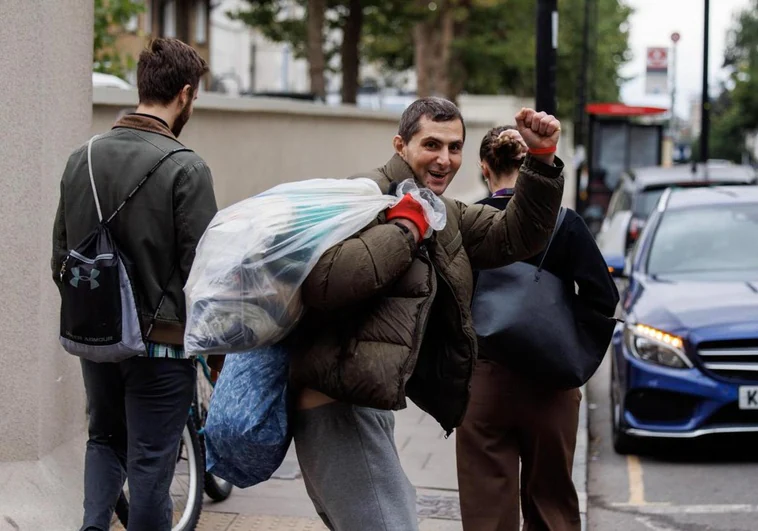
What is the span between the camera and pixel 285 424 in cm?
329

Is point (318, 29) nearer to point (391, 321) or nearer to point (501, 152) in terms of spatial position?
point (501, 152)

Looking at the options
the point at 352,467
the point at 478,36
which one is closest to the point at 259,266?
the point at 352,467

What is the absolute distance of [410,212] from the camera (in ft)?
10.4

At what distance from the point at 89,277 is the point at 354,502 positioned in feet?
3.95

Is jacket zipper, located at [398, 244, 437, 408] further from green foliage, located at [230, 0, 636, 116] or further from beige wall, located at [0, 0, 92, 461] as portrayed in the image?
green foliage, located at [230, 0, 636, 116]

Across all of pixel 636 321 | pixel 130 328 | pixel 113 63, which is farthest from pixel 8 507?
pixel 113 63

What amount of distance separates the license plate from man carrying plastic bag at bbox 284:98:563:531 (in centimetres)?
361

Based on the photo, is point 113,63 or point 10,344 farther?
point 113,63

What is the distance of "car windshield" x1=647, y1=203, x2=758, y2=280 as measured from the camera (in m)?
8.12

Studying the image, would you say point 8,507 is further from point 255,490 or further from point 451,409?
point 451,409

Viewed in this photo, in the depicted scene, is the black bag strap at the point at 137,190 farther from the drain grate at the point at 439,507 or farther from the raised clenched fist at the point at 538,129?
the drain grate at the point at 439,507

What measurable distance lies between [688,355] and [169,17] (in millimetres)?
33951

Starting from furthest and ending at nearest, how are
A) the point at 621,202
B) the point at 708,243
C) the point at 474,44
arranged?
the point at 474,44
the point at 621,202
the point at 708,243

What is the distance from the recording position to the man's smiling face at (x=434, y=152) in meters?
3.49
